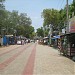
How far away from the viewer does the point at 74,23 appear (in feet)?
95.0

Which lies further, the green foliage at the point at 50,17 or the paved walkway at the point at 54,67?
the green foliage at the point at 50,17

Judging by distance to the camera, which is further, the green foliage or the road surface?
the green foliage

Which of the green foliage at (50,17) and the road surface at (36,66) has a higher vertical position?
the green foliage at (50,17)

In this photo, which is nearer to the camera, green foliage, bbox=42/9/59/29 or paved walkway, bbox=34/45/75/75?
paved walkway, bbox=34/45/75/75

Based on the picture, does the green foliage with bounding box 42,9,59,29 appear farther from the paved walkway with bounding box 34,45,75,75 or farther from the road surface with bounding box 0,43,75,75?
the paved walkway with bounding box 34,45,75,75

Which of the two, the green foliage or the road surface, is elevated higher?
the green foliage

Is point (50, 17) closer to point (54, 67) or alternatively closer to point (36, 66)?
point (36, 66)

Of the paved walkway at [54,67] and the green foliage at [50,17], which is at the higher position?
the green foliage at [50,17]

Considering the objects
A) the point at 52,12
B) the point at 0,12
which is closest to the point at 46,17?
the point at 52,12

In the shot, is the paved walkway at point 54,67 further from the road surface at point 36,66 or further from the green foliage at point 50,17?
the green foliage at point 50,17

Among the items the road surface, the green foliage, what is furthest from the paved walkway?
the green foliage

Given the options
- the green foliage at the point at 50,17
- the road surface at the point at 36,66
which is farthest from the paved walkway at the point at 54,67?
the green foliage at the point at 50,17

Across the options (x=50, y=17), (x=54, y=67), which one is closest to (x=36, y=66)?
(x=54, y=67)

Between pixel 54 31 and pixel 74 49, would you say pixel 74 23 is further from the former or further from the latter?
pixel 54 31
